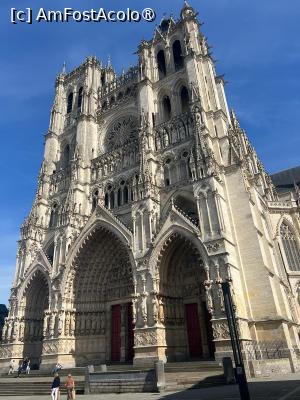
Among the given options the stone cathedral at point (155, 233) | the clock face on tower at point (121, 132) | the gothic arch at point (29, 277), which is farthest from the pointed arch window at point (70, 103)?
the gothic arch at point (29, 277)

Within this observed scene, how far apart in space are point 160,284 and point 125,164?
11151 mm

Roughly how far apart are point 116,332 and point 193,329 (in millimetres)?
5990

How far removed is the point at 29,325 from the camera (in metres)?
24.9

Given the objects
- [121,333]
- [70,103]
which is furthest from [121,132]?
[121,333]

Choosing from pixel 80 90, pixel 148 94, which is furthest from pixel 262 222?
pixel 80 90

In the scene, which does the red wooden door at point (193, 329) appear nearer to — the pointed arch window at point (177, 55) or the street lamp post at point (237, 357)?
the street lamp post at point (237, 357)

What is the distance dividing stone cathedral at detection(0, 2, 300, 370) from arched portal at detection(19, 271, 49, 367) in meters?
0.09

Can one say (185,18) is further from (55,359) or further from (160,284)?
(55,359)

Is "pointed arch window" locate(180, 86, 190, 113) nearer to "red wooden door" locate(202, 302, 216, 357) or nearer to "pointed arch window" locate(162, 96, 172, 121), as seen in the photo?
"pointed arch window" locate(162, 96, 172, 121)

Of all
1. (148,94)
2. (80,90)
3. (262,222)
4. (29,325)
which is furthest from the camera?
(80,90)

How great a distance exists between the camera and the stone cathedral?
1784 cm

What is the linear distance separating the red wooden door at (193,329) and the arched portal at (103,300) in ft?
14.3

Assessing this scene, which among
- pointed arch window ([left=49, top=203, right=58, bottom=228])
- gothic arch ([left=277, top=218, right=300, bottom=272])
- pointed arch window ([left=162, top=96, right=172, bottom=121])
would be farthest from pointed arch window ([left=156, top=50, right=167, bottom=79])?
gothic arch ([left=277, top=218, right=300, bottom=272])

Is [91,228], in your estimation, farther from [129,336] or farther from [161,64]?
[161,64]
